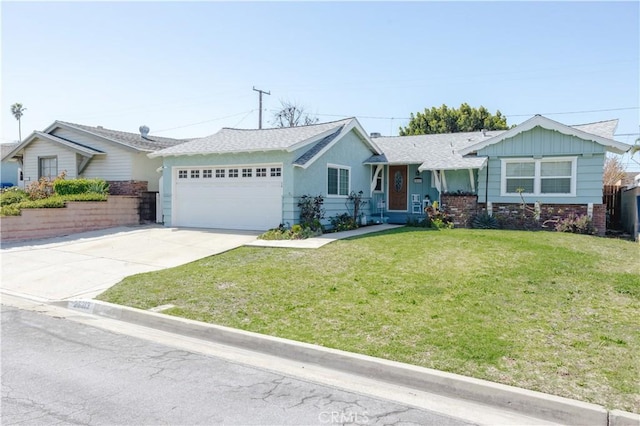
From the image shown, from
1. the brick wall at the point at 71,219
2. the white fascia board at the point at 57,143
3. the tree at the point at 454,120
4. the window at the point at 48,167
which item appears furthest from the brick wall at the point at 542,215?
the tree at the point at 454,120

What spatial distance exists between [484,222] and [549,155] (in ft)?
9.95

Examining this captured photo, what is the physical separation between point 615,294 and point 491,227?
27.8ft

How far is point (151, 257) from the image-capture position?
1143 cm

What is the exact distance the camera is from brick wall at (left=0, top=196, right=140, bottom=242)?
14555mm

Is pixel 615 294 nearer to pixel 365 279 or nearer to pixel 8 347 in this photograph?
pixel 365 279

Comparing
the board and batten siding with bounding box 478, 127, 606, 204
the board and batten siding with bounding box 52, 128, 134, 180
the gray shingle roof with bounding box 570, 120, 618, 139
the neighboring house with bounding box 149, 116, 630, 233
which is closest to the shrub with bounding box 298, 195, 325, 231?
the neighboring house with bounding box 149, 116, 630, 233

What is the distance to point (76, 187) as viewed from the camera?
61.7 feet

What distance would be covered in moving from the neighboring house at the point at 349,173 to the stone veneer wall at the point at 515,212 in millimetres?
34

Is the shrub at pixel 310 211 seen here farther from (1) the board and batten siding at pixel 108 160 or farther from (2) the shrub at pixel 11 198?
(2) the shrub at pixel 11 198

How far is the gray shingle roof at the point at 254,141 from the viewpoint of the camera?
15.0m

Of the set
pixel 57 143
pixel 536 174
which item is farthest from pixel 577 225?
pixel 57 143

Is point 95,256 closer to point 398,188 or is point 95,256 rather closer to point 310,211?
point 310,211

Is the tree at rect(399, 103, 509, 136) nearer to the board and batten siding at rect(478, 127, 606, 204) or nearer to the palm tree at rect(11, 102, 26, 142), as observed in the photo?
the board and batten siding at rect(478, 127, 606, 204)

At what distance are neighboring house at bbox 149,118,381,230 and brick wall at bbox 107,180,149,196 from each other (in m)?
3.57
